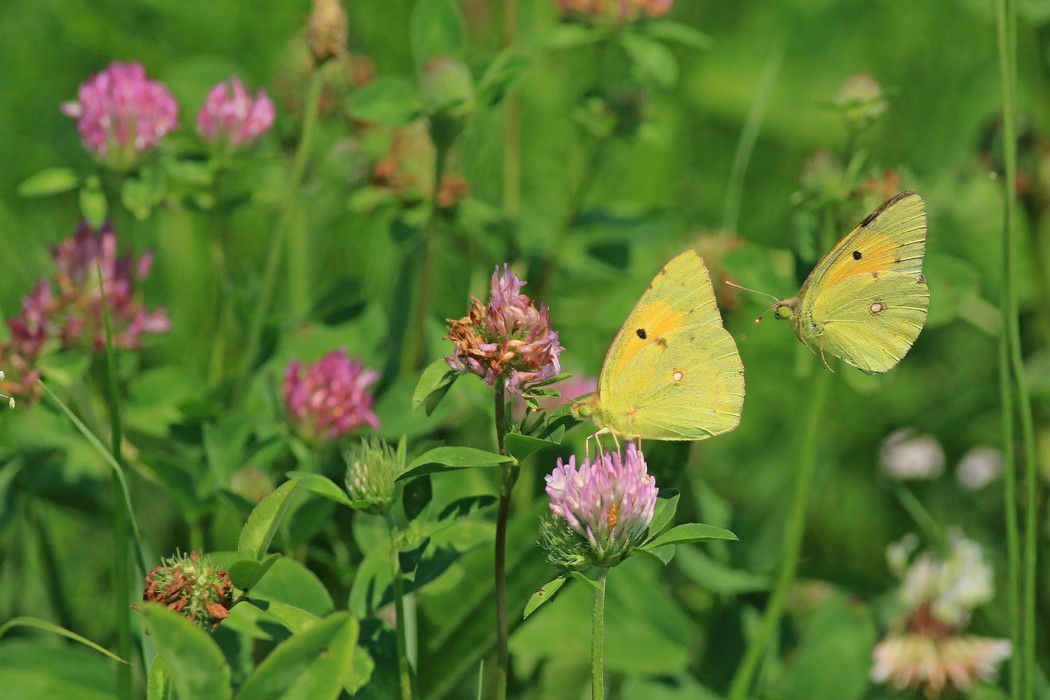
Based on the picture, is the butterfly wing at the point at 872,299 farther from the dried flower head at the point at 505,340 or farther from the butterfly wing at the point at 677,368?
the dried flower head at the point at 505,340

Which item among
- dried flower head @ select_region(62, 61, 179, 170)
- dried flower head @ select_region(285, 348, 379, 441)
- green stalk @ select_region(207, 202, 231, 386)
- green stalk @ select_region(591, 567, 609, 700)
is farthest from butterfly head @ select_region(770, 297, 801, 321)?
dried flower head @ select_region(62, 61, 179, 170)

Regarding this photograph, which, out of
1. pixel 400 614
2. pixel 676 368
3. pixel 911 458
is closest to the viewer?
pixel 400 614

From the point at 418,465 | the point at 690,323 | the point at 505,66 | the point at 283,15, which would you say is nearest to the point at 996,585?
the point at 690,323

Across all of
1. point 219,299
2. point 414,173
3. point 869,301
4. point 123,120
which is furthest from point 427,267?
point 869,301

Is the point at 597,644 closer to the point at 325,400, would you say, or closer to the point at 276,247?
the point at 325,400

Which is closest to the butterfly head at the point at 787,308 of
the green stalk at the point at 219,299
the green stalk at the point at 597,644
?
the green stalk at the point at 597,644

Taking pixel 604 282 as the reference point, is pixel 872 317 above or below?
above
